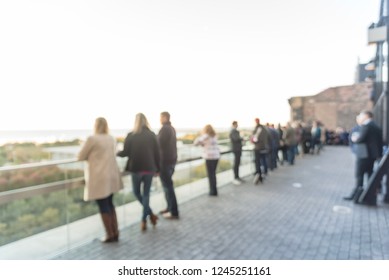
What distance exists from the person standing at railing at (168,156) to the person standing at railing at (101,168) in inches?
39.1

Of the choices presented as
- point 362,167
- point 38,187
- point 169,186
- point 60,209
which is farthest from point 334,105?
point 38,187

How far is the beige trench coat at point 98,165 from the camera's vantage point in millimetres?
3492

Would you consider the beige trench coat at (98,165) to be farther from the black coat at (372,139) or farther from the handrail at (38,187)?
the black coat at (372,139)

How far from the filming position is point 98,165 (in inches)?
140

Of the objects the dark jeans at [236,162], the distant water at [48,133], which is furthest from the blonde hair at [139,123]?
the dark jeans at [236,162]

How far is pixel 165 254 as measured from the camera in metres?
3.31

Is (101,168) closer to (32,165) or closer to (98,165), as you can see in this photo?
(98,165)

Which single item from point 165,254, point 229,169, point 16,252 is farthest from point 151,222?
point 229,169

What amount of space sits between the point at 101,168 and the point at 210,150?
9.84 feet

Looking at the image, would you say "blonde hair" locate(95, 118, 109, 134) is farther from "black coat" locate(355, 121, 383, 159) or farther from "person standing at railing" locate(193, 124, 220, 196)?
"black coat" locate(355, 121, 383, 159)

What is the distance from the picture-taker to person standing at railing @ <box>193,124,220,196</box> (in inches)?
243

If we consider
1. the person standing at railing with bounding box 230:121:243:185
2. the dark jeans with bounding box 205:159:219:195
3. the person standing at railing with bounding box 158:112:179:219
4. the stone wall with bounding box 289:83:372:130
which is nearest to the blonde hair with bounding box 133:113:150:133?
the person standing at railing with bounding box 158:112:179:219

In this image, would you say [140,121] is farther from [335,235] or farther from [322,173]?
[322,173]
